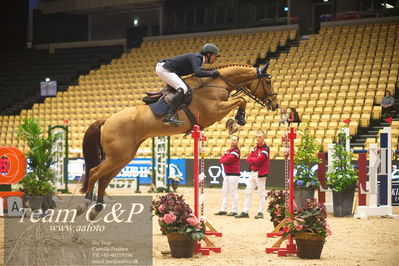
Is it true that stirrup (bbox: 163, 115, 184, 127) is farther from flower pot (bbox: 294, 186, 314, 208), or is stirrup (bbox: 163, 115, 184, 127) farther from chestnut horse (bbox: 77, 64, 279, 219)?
flower pot (bbox: 294, 186, 314, 208)

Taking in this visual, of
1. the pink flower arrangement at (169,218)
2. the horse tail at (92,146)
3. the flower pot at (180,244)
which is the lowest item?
the flower pot at (180,244)

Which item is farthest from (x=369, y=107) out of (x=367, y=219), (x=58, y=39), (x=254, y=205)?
(x=58, y=39)

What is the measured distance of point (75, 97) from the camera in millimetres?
22625

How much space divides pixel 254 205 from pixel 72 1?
17.6 m

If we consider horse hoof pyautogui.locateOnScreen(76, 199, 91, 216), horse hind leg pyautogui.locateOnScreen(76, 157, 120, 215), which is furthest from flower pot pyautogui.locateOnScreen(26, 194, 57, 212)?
horse hoof pyautogui.locateOnScreen(76, 199, 91, 216)

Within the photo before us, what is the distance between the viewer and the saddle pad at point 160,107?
24.7 feet

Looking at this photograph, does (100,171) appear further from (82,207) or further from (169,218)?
(169,218)

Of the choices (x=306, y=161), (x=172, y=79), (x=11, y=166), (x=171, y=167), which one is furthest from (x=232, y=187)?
(x=171, y=167)

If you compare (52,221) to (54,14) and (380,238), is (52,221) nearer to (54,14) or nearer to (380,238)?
(380,238)

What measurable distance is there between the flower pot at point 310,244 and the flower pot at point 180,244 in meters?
1.13

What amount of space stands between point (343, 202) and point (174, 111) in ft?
14.0

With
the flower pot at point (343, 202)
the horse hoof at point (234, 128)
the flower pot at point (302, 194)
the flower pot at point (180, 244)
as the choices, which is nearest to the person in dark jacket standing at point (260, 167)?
the flower pot at point (302, 194)

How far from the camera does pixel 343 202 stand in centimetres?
1044

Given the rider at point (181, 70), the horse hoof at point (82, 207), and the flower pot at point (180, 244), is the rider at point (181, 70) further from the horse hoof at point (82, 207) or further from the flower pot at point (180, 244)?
the flower pot at point (180, 244)
